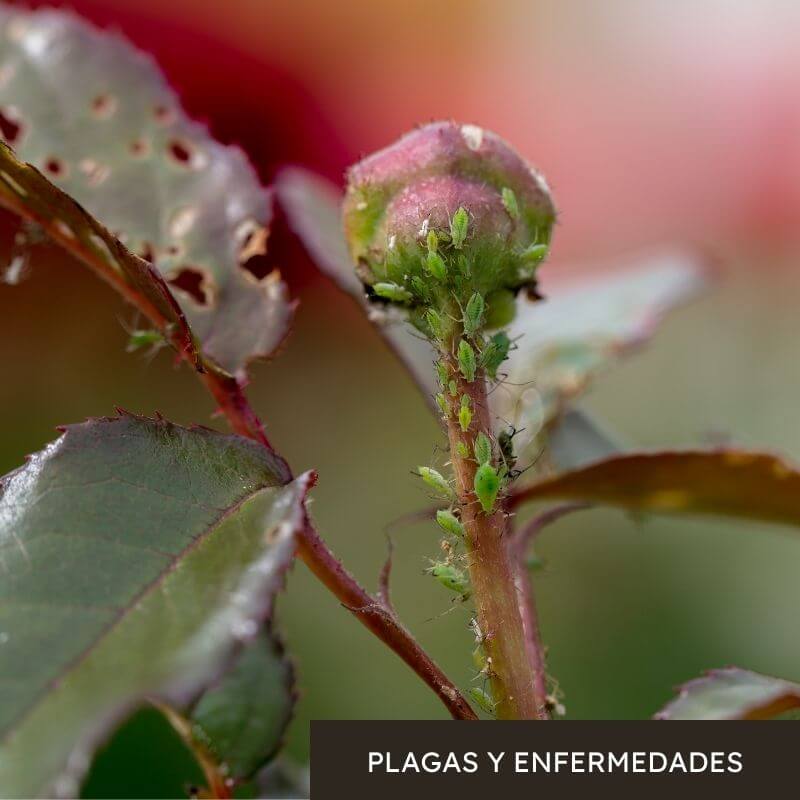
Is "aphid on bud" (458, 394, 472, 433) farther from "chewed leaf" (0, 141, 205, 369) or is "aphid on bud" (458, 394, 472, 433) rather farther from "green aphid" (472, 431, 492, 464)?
"chewed leaf" (0, 141, 205, 369)

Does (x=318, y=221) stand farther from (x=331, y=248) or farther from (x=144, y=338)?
(x=144, y=338)

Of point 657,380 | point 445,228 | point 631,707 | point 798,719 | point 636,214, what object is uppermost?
point 636,214

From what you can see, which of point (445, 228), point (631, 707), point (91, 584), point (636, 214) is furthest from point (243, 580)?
point (636, 214)

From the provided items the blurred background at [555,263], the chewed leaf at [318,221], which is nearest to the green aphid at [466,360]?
the chewed leaf at [318,221]

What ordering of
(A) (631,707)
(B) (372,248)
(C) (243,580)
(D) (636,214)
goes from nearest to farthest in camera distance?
1. (C) (243,580)
2. (B) (372,248)
3. (A) (631,707)
4. (D) (636,214)

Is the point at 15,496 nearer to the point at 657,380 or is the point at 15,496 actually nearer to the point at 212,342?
the point at 212,342

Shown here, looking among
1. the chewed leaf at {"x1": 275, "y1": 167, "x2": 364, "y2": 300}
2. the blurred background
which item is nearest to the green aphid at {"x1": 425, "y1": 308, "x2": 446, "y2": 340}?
the chewed leaf at {"x1": 275, "y1": 167, "x2": 364, "y2": 300}
